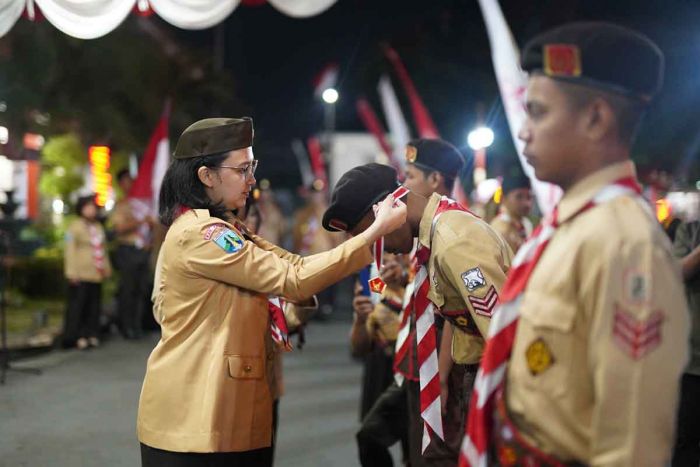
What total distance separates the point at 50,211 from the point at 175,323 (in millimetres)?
20255

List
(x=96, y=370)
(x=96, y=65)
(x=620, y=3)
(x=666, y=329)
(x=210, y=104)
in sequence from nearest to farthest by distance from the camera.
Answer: (x=666, y=329) → (x=96, y=370) → (x=620, y=3) → (x=96, y=65) → (x=210, y=104)

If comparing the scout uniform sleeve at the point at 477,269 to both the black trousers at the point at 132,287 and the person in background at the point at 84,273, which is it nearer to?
the person in background at the point at 84,273

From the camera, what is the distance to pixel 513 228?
828 centimetres

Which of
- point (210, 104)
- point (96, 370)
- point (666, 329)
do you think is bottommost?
point (96, 370)

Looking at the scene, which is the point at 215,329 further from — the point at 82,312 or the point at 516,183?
the point at 82,312

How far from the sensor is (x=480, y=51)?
22.7m

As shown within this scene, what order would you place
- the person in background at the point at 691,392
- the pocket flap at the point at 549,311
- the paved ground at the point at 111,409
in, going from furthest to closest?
1. the paved ground at the point at 111,409
2. the person in background at the point at 691,392
3. the pocket flap at the point at 549,311

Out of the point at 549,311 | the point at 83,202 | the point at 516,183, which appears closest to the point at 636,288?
the point at 549,311

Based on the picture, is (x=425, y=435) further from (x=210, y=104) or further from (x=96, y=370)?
(x=210, y=104)

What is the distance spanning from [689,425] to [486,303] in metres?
2.18

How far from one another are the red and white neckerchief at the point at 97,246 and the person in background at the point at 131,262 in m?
0.59

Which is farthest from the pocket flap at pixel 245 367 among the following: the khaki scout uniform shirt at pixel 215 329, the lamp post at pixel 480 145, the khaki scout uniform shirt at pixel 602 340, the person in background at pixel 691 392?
the lamp post at pixel 480 145

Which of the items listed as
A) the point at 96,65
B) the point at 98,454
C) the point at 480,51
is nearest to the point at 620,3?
the point at 480,51

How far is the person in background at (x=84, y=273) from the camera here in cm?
1241
